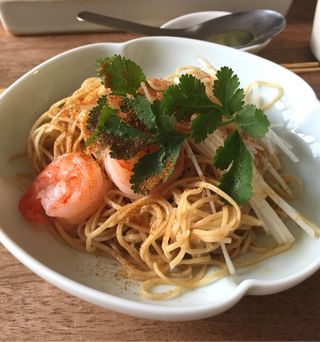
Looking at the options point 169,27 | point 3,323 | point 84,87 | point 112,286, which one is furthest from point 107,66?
point 169,27

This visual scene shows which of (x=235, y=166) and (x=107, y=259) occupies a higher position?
(x=235, y=166)

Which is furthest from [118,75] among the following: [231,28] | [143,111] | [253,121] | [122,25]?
[231,28]

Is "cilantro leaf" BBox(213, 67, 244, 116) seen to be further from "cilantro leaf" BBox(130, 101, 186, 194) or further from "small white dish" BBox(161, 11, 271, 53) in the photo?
"small white dish" BBox(161, 11, 271, 53)

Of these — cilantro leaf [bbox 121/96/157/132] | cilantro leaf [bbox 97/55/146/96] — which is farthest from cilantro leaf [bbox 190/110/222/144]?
cilantro leaf [bbox 97/55/146/96]

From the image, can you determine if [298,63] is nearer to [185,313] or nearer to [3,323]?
[185,313]

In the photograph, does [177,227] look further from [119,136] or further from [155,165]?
[119,136]

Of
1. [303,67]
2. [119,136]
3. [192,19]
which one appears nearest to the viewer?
[119,136]

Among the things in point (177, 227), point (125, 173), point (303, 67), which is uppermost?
point (125, 173)
